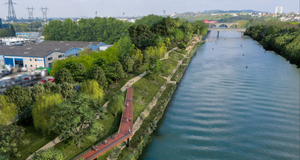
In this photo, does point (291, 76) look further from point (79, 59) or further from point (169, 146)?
point (79, 59)

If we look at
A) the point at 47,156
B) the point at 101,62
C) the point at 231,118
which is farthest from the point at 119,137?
the point at 101,62

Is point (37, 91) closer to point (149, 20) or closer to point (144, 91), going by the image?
point (144, 91)

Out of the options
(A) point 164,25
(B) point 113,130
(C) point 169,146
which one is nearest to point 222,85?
(C) point 169,146

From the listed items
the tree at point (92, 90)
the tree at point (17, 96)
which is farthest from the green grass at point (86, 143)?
the tree at point (17, 96)

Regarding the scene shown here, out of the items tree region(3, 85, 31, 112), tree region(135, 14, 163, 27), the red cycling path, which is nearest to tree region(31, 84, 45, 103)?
tree region(3, 85, 31, 112)

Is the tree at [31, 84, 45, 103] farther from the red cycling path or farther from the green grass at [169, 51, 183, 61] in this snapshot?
the green grass at [169, 51, 183, 61]

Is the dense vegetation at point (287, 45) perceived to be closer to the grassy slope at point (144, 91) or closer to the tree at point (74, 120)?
the grassy slope at point (144, 91)

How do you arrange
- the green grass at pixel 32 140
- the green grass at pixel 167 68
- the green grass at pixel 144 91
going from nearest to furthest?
the green grass at pixel 32 140
the green grass at pixel 144 91
the green grass at pixel 167 68
